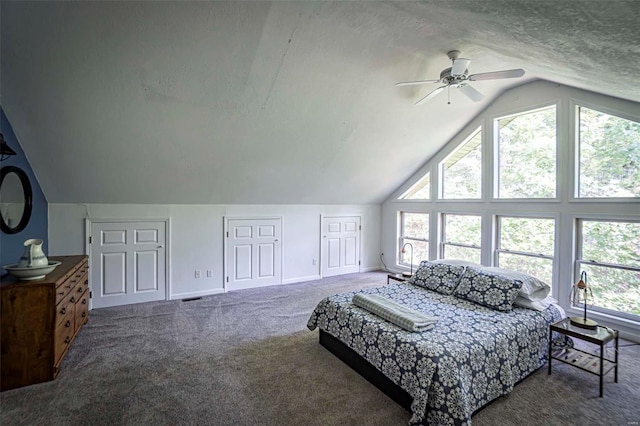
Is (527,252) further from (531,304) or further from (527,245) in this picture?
(531,304)

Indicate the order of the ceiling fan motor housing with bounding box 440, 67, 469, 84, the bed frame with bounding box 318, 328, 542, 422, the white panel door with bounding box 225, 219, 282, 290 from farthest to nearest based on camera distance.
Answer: the white panel door with bounding box 225, 219, 282, 290, the ceiling fan motor housing with bounding box 440, 67, 469, 84, the bed frame with bounding box 318, 328, 542, 422

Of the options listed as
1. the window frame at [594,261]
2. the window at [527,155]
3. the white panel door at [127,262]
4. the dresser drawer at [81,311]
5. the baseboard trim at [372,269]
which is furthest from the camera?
the baseboard trim at [372,269]

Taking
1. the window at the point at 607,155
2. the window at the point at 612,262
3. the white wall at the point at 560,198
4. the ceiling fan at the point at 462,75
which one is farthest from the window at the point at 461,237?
the ceiling fan at the point at 462,75

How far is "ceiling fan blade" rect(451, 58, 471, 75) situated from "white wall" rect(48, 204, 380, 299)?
3.73 metres

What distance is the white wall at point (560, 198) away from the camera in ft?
11.4

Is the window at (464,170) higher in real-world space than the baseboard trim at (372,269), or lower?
higher

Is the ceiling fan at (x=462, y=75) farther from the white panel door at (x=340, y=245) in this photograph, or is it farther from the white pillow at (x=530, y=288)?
the white panel door at (x=340, y=245)

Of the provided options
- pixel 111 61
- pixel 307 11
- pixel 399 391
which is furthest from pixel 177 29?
pixel 399 391

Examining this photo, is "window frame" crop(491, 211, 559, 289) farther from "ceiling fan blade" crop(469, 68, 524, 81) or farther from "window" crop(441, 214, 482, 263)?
"ceiling fan blade" crop(469, 68, 524, 81)

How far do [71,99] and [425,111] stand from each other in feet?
13.8

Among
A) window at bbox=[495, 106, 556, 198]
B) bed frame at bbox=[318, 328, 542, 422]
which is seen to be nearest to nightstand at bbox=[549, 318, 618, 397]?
bed frame at bbox=[318, 328, 542, 422]

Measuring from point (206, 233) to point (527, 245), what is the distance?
5.01 meters

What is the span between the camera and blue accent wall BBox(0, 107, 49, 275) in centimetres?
292

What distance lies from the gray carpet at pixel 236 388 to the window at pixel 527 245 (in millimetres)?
1257
